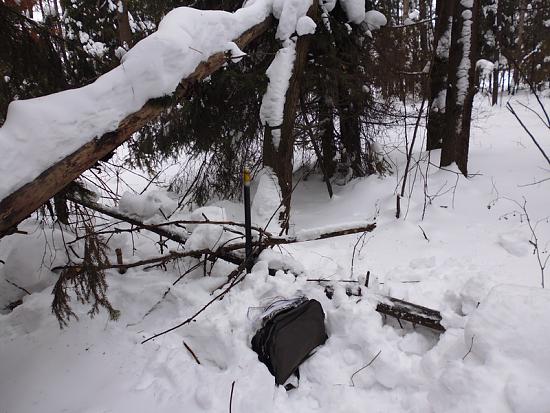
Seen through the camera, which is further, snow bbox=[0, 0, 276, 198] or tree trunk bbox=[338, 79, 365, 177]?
tree trunk bbox=[338, 79, 365, 177]

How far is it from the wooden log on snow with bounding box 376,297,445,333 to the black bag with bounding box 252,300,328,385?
0.50 meters

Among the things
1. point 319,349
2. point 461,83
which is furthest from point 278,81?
point 319,349

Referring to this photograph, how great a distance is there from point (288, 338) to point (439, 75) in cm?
606

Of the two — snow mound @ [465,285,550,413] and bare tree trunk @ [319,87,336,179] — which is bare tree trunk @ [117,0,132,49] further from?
snow mound @ [465,285,550,413]

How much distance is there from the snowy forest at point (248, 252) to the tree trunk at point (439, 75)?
0.31m

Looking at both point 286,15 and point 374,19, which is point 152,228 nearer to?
point 286,15

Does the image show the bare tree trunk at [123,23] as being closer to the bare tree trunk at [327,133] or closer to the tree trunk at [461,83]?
the bare tree trunk at [327,133]

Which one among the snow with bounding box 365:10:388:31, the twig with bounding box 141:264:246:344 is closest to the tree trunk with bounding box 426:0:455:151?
the snow with bounding box 365:10:388:31

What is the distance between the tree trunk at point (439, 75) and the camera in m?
6.37

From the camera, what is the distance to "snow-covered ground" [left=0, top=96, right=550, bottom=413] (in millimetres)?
2053

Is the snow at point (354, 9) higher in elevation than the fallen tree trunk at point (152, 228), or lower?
higher

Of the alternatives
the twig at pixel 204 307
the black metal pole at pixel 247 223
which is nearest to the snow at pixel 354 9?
the black metal pole at pixel 247 223

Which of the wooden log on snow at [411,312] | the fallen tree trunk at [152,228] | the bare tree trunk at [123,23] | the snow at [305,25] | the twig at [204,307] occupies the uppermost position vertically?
the bare tree trunk at [123,23]

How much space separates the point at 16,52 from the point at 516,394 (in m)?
A: 4.21
